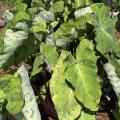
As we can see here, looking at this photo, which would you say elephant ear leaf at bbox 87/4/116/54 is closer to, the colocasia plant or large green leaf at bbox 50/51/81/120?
the colocasia plant

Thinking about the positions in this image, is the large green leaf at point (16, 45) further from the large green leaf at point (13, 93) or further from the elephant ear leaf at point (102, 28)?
the elephant ear leaf at point (102, 28)

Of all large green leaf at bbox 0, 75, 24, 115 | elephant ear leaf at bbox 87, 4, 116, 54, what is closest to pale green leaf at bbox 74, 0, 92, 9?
elephant ear leaf at bbox 87, 4, 116, 54

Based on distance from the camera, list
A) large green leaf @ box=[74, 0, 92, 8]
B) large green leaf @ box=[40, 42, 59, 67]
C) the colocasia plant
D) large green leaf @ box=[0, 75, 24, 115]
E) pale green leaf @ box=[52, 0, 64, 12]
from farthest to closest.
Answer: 1. large green leaf @ box=[74, 0, 92, 8]
2. pale green leaf @ box=[52, 0, 64, 12]
3. large green leaf @ box=[40, 42, 59, 67]
4. the colocasia plant
5. large green leaf @ box=[0, 75, 24, 115]

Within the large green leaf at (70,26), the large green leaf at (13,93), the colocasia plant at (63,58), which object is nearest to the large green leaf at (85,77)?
the colocasia plant at (63,58)

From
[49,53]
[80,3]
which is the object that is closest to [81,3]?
[80,3]

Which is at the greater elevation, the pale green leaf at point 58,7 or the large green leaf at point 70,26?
the pale green leaf at point 58,7

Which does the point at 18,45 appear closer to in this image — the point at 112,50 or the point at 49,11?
the point at 49,11

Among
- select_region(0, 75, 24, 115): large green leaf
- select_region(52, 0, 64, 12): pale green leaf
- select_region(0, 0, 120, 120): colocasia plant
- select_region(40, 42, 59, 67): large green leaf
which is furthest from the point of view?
select_region(52, 0, 64, 12): pale green leaf

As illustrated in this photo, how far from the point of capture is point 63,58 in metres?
3.11

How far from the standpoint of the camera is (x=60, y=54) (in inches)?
127

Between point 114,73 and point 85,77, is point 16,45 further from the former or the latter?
point 114,73

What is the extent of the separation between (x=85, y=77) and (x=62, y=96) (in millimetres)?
206

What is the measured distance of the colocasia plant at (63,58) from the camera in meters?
3.00

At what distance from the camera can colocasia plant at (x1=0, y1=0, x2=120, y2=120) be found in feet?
9.86
